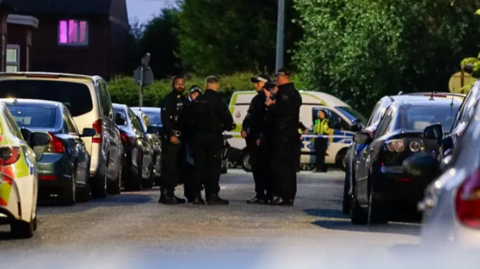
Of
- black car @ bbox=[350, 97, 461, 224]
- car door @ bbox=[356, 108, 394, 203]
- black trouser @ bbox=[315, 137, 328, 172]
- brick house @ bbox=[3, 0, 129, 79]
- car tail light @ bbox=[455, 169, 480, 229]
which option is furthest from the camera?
brick house @ bbox=[3, 0, 129, 79]

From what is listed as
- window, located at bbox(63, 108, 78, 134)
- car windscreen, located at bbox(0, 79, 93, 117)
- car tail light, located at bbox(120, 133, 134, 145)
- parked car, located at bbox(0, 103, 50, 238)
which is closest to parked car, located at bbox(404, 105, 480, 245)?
parked car, located at bbox(0, 103, 50, 238)

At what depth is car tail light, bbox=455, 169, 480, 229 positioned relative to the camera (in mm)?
6383

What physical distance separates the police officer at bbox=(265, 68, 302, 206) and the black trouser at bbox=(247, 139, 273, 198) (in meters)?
0.65

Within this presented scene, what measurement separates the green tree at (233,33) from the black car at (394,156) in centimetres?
4868

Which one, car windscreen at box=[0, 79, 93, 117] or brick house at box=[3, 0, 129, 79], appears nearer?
car windscreen at box=[0, 79, 93, 117]

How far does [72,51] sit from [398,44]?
1335 inches

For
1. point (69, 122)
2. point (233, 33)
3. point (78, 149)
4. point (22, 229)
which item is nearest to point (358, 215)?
point (22, 229)

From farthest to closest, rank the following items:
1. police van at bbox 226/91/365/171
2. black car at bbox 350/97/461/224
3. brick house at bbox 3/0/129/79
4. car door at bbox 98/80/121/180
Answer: brick house at bbox 3/0/129/79
police van at bbox 226/91/365/171
car door at bbox 98/80/121/180
black car at bbox 350/97/461/224

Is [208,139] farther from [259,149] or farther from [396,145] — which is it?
[396,145]

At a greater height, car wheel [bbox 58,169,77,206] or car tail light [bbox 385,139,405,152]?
car tail light [bbox 385,139,405,152]

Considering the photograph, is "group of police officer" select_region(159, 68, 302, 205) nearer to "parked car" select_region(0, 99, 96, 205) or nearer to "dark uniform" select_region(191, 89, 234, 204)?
"dark uniform" select_region(191, 89, 234, 204)

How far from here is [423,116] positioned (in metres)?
15.5

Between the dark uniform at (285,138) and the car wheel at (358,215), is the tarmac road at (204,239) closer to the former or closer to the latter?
the car wheel at (358,215)

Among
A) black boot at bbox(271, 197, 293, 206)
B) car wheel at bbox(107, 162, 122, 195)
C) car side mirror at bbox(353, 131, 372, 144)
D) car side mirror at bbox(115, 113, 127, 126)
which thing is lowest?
car wheel at bbox(107, 162, 122, 195)
